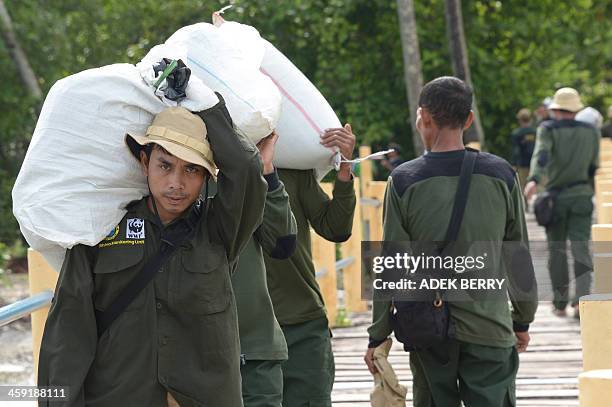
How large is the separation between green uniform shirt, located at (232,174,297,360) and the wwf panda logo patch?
693mm

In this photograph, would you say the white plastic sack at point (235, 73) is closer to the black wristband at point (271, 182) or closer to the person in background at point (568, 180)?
the black wristband at point (271, 182)

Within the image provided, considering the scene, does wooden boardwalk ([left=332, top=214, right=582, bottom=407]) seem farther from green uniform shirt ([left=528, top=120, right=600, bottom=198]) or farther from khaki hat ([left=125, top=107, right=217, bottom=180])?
khaki hat ([left=125, top=107, right=217, bottom=180])

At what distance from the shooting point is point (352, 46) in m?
21.0

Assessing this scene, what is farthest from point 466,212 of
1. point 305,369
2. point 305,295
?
point 305,369

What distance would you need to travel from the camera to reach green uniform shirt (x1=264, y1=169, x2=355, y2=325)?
5.21 m

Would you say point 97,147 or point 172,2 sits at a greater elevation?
point 172,2

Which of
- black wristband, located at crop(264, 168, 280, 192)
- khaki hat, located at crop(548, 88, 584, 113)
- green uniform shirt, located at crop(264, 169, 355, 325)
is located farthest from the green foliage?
black wristband, located at crop(264, 168, 280, 192)

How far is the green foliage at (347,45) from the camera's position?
20109 mm

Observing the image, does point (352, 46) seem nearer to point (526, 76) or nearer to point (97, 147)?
point (526, 76)

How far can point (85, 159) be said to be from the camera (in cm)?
386

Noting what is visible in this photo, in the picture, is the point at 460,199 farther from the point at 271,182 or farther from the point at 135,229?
the point at 135,229

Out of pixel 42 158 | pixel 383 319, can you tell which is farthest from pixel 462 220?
pixel 42 158

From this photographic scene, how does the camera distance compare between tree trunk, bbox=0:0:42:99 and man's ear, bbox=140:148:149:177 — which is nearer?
man's ear, bbox=140:148:149:177

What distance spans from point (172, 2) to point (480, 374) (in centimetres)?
1683
